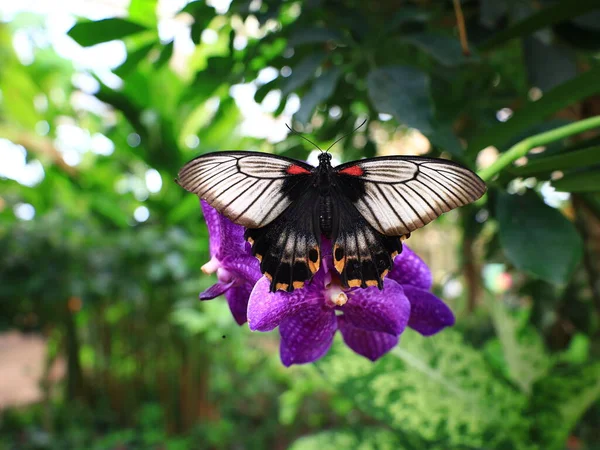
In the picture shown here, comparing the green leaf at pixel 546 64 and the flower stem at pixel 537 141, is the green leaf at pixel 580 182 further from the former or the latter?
the green leaf at pixel 546 64

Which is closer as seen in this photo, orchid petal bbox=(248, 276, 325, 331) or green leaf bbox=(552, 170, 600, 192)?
orchid petal bbox=(248, 276, 325, 331)

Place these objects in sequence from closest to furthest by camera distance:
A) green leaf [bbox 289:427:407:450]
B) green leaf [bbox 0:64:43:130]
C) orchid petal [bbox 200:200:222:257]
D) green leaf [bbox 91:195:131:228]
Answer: orchid petal [bbox 200:200:222:257] → green leaf [bbox 289:427:407:450] → green leaf [bbox 91:195:131:228] → green leaf [bbox 0:64:43:130]

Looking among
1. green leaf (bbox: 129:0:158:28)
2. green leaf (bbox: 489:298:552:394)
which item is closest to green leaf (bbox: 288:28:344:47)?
green leaf (bbox: 489:298:552:394)

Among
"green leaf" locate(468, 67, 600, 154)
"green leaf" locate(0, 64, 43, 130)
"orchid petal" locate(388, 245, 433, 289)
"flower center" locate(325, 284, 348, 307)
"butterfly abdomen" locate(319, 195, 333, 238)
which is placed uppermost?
"green leaf" locate(0, 64, 43, 130)

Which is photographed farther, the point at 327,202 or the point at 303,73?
the point at 303,73

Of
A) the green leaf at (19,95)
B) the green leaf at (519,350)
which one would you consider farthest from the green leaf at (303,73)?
the green leaf at (19,95)

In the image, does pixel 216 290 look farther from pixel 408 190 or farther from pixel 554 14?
pixel 554 14

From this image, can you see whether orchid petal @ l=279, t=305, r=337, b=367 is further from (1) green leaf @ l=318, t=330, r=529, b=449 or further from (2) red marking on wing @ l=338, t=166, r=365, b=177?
(1) green leaf @ l=318, t=330, r=529, b=449

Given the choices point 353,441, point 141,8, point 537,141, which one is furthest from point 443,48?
point 141,8
